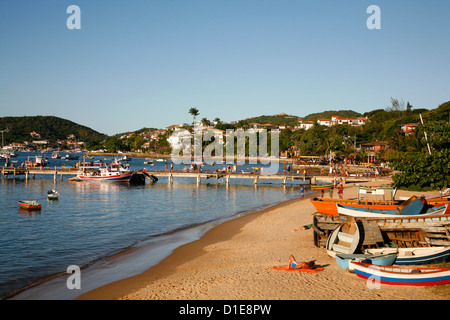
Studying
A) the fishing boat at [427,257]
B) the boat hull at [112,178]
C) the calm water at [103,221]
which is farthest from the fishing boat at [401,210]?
the boat hull at [112,178]

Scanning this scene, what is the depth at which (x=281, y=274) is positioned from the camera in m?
14.3

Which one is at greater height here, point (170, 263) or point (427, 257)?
point (427, 257)

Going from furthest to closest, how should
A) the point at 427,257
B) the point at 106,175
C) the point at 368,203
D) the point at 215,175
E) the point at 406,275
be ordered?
1. the point at 106,175
2. the point at 215,175
3. the point at 368,203
4. the point at 427,257
5. the point at 406,275

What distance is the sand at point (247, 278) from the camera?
12148 millimetres

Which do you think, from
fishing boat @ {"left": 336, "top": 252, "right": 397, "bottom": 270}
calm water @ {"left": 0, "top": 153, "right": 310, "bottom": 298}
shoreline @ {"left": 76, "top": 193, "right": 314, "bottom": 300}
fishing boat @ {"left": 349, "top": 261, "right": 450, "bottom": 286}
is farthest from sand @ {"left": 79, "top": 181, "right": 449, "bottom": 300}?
calm water @ {"left": 0, "top": 153, "right": 310, "bottom": 298}

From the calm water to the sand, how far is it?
1.54 m

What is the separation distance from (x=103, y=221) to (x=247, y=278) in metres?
18.9

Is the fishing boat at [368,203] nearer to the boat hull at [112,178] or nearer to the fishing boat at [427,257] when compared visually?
the fishing boat at [427,257]

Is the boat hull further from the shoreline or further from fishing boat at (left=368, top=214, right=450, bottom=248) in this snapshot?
fishing boat at (left=368, top=214, right=450, bottom=248)

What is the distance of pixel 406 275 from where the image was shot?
12445 millimetres

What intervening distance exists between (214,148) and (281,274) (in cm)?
13136

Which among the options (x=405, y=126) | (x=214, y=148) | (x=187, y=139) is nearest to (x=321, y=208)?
(x=405, y=126)

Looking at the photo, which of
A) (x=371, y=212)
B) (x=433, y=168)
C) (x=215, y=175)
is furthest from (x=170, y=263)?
(x=215, y=175)

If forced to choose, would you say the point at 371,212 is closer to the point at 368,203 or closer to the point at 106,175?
the point at 368,203
